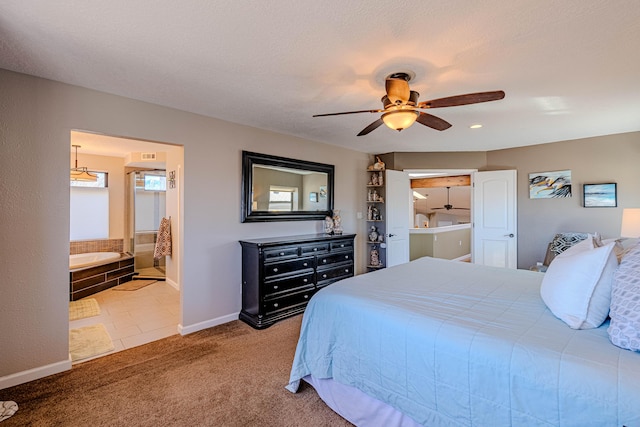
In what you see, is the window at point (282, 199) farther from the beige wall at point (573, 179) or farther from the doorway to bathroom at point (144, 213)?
the beige wall at point (573, 179)

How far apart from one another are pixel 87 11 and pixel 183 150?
1557 millimetres

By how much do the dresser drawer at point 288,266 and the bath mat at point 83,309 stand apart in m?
2.28

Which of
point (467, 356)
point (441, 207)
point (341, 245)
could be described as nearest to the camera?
point (467, 356)

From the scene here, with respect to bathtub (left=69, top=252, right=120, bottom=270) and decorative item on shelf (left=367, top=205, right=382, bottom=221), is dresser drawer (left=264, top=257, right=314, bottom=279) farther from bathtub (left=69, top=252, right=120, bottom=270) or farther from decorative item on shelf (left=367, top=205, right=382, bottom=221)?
bathtub (left=69, top=252, right=120, bottom=270)

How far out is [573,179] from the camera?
4.10 meters

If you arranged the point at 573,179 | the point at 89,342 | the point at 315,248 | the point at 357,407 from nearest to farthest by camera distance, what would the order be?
the point at 357,407 → the point at 89,342 → the point at 315,248 → the point at 573,179

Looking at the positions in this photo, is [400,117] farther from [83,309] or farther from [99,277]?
[99,277]

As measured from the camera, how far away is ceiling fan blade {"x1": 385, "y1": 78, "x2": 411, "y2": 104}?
5.95 feet

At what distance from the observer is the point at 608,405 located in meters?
0.95

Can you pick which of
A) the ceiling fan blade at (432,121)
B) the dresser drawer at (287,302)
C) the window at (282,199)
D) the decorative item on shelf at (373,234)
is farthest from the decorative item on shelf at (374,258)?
the ceiling fan blade at (432,121)

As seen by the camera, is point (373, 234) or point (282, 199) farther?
point (373, 234)

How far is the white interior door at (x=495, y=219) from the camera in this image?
4520 millimetres

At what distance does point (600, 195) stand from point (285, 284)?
4391mm

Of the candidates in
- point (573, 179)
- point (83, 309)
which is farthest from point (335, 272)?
point (573, 179)
